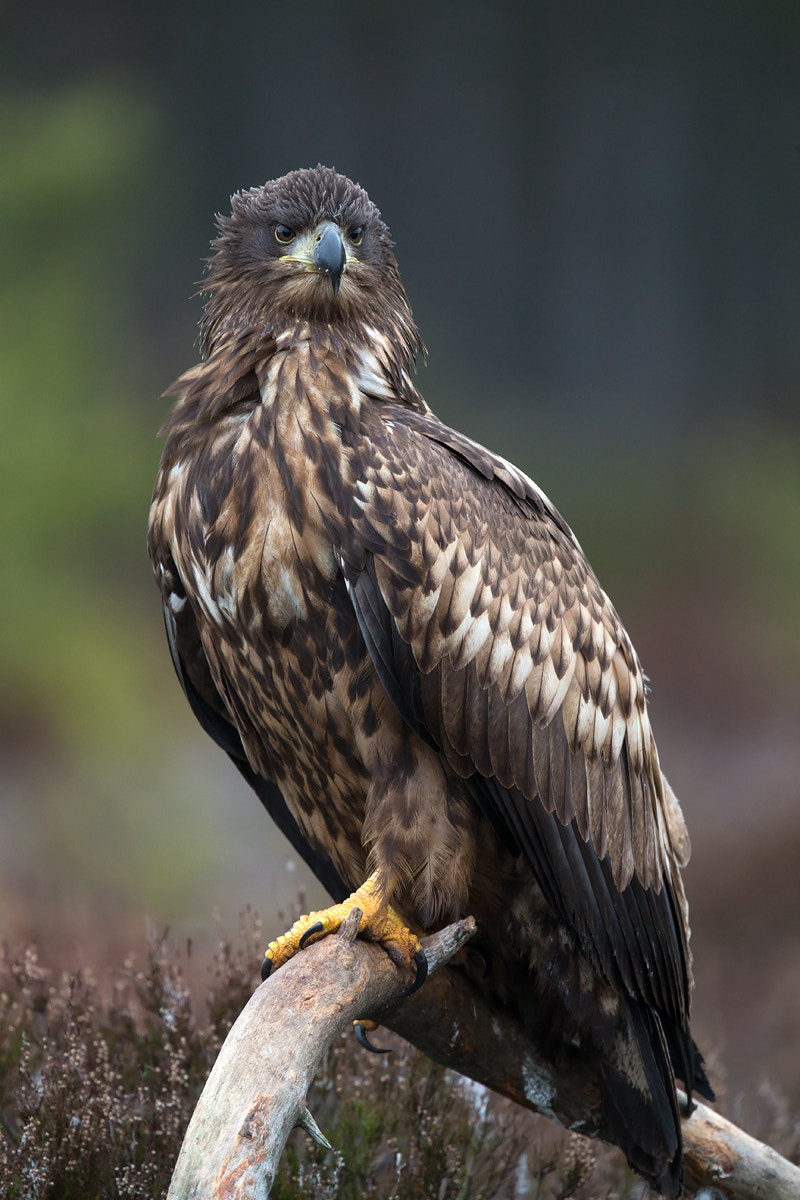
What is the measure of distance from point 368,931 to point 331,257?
4.48 feet

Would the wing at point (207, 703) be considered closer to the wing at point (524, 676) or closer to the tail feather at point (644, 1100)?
the wing at point (524, 676)

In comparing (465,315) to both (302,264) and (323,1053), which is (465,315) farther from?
(323,1053)

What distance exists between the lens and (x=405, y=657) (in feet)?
7.29

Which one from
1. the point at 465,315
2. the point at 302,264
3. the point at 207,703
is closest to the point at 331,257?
the point at 302,264

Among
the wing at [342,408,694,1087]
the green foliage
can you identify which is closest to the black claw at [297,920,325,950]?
the wing at [342,408,694,1087]

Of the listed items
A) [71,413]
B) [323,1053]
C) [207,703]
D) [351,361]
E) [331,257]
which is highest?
[71,413]

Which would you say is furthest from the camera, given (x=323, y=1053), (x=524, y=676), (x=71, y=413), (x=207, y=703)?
(x=71, y=413)

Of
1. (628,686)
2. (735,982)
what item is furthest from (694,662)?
(628,686)

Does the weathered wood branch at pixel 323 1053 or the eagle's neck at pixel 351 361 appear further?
the eagle's neck at pixel 351 361

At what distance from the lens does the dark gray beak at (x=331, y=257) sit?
8.14ft

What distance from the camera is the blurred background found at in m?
7.01

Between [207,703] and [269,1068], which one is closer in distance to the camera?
[269,1068]

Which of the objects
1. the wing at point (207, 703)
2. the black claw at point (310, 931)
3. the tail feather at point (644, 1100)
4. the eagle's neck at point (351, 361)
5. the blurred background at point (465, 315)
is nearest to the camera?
the black claw at point (310, 931)

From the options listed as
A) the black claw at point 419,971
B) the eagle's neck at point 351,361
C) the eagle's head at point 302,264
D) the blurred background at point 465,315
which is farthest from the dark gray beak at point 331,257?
the blurred background at point 465,315
